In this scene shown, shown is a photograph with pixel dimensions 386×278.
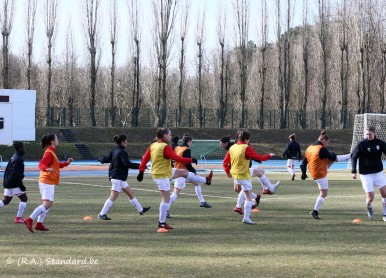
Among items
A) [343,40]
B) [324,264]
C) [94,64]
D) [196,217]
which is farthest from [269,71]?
[324,264]

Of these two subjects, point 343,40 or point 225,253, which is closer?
point 225,253

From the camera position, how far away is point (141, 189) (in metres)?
26.6

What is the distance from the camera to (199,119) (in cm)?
7044

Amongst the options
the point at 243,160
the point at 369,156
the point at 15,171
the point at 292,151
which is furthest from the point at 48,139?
the point at 292,151

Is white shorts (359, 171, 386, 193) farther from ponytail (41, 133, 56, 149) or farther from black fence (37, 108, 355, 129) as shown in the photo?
black fence (37, 108, 355, 129)

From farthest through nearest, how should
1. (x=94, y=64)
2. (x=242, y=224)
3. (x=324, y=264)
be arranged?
(x=94, y=64) < (x=242, y=224) < (x=324, y=264)

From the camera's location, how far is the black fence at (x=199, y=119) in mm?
67562

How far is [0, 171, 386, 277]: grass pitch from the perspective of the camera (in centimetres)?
1017

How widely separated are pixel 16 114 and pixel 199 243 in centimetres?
2941

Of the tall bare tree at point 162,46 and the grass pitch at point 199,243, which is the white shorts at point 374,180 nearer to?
the grass pitch at point 199,243

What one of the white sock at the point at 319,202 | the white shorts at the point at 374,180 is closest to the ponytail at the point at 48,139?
the white sock at the point at 319,202

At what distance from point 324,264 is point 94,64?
56.2 meters

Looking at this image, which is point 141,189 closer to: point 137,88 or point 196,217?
point 196,217

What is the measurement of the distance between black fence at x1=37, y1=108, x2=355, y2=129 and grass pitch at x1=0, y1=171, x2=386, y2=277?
154 ft
